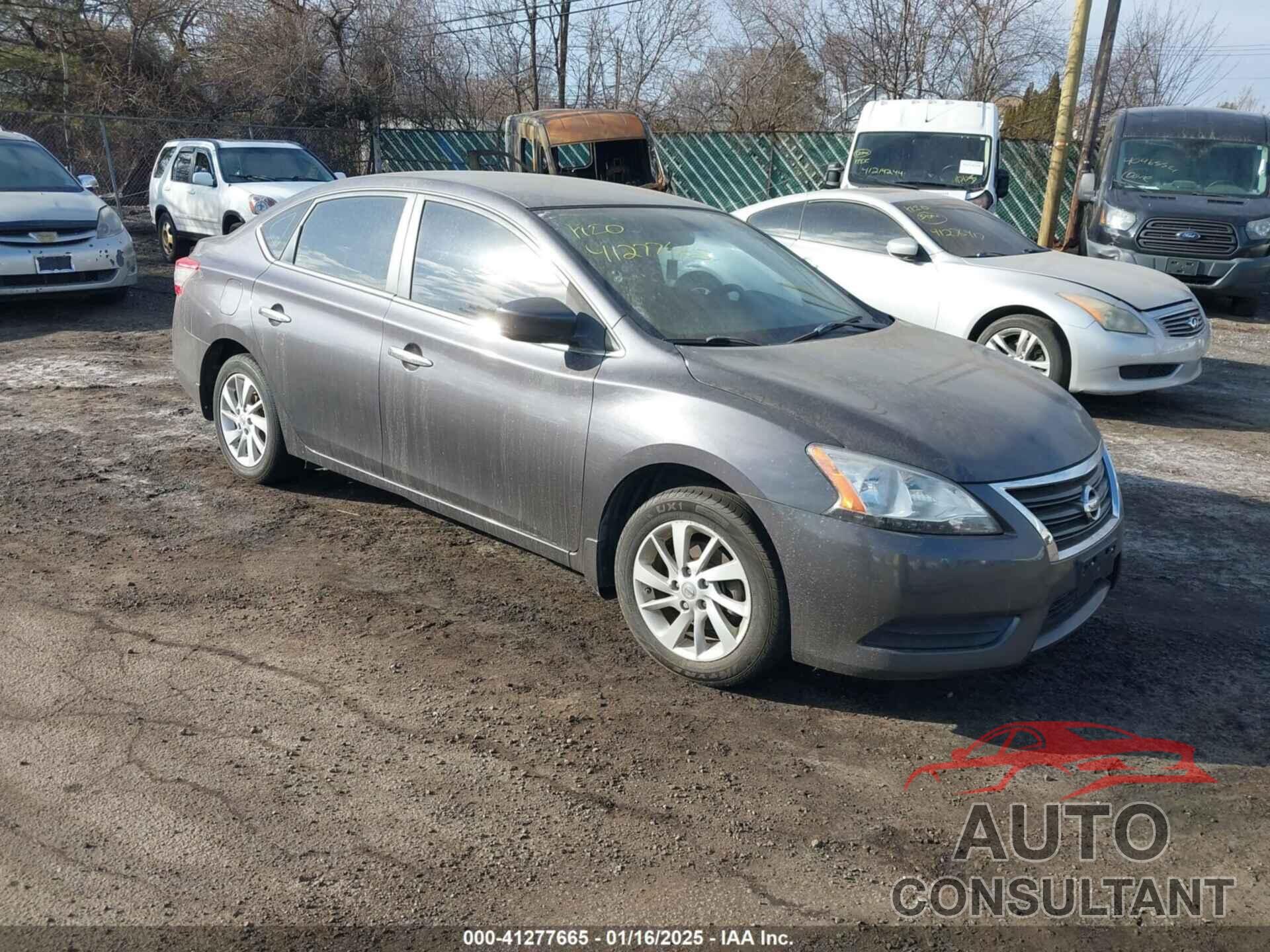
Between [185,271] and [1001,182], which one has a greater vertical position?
[1001,182]

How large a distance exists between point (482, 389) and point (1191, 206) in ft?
39.4

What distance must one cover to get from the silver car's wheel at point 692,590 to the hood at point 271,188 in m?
11.9

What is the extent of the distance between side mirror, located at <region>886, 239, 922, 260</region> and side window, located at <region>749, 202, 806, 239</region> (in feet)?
3.97

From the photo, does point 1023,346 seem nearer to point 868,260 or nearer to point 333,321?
point 868,260

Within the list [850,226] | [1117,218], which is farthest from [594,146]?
[850,226]

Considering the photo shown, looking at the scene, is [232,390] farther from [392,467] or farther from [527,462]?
[527,462]

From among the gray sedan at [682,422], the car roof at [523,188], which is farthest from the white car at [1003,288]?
the gray sedan at [682,422]

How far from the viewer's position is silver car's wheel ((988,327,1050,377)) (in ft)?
26.8

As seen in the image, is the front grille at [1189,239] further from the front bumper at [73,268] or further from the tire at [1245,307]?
the front bumper at [73,268]

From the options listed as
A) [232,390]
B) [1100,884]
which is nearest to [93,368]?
[232,390]

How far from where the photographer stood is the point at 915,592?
3477 mm

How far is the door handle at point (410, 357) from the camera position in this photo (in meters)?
4.66

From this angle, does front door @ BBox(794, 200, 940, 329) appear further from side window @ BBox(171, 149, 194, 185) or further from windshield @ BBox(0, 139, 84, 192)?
side window @ BBox(171, 149, 194, 185)

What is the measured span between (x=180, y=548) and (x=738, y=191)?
63.6 ft
